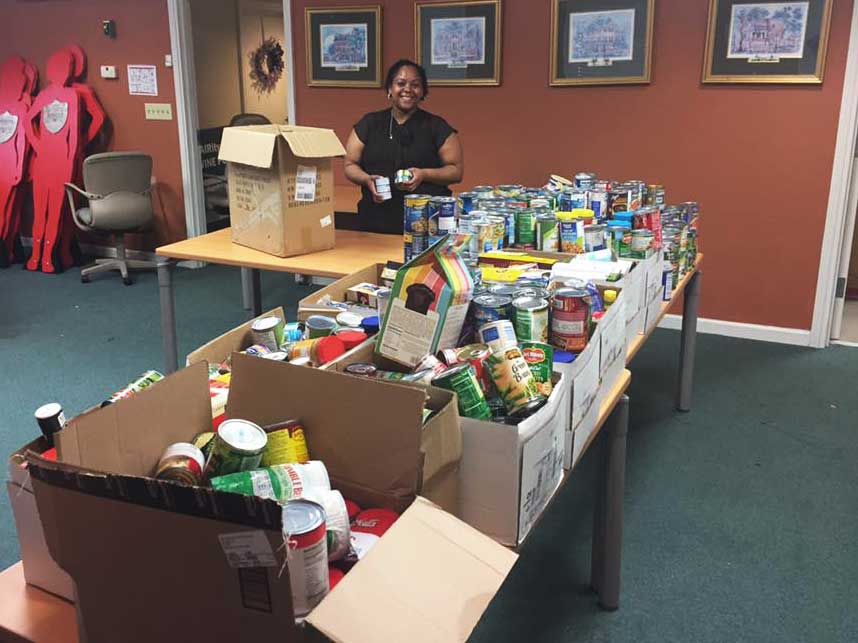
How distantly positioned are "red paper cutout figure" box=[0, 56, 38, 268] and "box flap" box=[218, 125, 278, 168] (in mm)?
3573

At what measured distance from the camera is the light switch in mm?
5391

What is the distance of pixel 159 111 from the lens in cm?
542

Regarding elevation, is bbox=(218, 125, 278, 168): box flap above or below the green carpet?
above

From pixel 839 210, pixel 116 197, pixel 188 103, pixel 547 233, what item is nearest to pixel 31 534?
pixel 547 233

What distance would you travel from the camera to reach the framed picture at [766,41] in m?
3.63

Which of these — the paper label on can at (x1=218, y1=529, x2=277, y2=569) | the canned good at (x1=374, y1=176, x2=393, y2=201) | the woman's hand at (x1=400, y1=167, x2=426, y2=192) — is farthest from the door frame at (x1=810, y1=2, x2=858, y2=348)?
the paper label on can at (x1=218, y1=529, x2=277, y2=569)

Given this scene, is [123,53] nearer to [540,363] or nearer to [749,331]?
[749,331]

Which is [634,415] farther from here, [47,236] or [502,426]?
[47,236]

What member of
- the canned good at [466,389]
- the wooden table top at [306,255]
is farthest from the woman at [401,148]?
the canned good at [466,389]

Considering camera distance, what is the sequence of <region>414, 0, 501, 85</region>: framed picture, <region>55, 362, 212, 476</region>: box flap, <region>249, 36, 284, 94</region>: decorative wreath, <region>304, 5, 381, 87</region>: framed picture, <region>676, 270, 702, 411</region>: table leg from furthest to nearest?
<region>249, 36, 284, 94</region>: decorative wreath, <region>304, 5, 381, 87</region>: framed picture, <region>414, 0, 501, 85</region>: framed picture, <region>676, 270, 702, 411</region>: table leg, <region>55, 362, 212, 476</region>: box flap

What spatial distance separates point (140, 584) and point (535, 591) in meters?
1.49

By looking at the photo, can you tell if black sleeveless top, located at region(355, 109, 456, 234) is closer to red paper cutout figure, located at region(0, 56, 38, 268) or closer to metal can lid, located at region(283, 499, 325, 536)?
metal can lid, located at region(283, 499, 325, 536)

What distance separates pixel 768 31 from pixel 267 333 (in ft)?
10.5

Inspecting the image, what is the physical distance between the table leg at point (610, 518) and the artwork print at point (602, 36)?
2.64 meters
